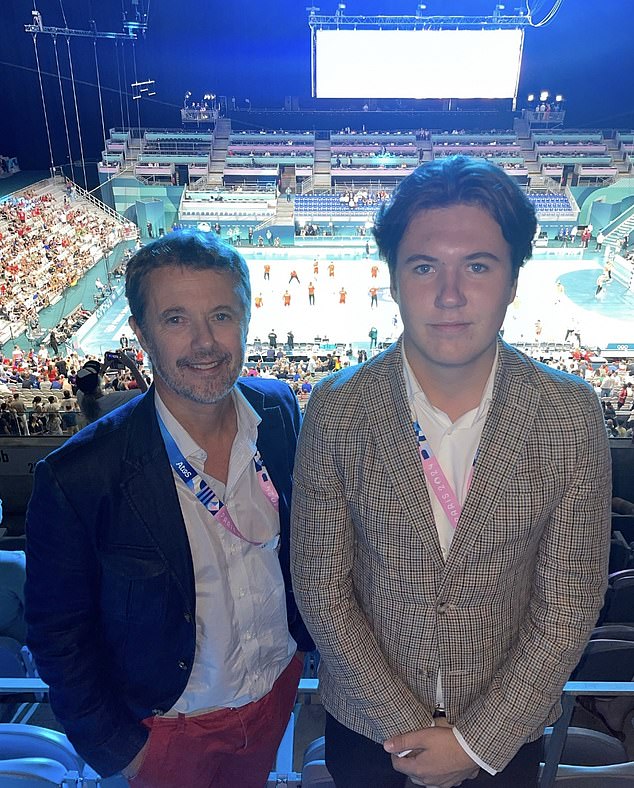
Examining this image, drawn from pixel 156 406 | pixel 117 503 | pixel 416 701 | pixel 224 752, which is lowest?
pixel 224 752

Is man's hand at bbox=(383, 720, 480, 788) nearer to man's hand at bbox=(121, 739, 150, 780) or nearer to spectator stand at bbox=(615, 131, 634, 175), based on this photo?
man's hand at bbox=(121, 739, 150, 780)

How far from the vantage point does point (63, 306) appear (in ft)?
36.2

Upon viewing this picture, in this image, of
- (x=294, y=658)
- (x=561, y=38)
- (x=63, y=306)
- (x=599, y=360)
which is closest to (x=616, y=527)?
(x=294, y=658)

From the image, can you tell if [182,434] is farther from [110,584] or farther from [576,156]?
[576,156]

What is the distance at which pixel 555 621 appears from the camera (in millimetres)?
840

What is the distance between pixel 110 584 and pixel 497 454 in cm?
66

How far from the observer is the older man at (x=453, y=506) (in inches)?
31.4

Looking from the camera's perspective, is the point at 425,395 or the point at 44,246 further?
the point at 44,246

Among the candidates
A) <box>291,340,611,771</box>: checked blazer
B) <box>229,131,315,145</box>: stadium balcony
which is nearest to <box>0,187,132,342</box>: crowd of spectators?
<box>229,131,315,145</box>: stadium balcony

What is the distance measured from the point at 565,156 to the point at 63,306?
12626 millimetres

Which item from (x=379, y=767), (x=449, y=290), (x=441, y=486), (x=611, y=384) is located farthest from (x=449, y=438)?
(x=611, y=384)

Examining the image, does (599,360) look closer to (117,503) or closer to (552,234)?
(552,234)

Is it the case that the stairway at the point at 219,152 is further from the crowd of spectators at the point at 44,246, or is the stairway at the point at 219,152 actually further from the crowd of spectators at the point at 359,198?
the crowd of spectators at the point at 359,198

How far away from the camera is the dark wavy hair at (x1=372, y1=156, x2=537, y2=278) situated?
80 centimetres
